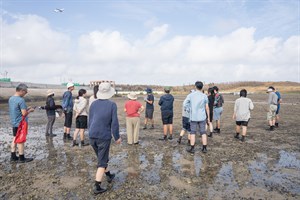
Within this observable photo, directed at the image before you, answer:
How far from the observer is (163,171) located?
6.60m

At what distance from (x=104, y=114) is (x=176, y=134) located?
283 inches

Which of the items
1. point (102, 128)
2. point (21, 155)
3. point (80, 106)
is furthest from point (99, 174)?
point (80, 106)

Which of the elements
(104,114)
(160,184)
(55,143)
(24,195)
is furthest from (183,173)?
(55,143)

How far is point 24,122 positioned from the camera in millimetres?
7242

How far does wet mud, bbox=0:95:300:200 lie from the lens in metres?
5.25

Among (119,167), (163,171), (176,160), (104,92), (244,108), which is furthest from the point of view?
(244,108)

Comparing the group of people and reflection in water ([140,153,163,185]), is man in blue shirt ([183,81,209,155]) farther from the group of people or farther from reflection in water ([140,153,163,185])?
reflection in water ([140,153,163,185])

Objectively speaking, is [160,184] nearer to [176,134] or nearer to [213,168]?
[213,168]

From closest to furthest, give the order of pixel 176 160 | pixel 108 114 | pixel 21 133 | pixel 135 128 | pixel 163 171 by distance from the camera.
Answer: pixel 108 114
pixel 163 171
pixel 21 133
pixel 176 160
pixel 135 128

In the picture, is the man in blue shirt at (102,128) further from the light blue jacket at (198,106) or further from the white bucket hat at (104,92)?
the light blue jacket at (198,106)

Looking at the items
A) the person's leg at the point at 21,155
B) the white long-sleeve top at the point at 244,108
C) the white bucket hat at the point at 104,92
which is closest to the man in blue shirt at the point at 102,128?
the white bucket hat at the point at 104,92

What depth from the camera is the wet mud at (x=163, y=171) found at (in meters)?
5.25

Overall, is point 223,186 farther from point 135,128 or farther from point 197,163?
point 135,128

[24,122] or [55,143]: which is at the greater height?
[24,122]
